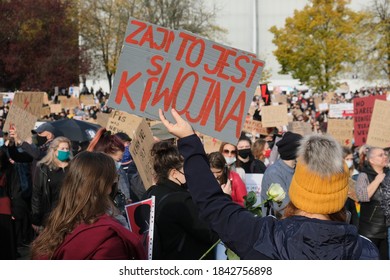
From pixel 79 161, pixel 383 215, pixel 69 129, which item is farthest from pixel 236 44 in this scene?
Answer: pixel 79 161

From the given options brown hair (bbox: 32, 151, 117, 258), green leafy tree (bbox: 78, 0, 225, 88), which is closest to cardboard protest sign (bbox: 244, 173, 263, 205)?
brown hair (bbox: 32, 151, 117, 258)

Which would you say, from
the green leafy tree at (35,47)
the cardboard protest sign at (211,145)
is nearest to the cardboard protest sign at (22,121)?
the cardboard protest sign at (211,145)

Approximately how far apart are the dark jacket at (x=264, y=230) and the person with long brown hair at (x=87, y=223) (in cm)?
47

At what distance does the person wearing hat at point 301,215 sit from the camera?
267 cm

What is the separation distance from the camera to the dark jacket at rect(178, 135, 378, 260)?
2.66 meters

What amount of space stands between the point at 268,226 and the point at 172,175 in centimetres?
200

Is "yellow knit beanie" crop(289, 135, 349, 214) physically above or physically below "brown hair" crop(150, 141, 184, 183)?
above

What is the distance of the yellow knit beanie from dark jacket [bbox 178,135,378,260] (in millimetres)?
67

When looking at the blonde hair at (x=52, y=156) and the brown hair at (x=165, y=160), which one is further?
the blonde hair at (x=52, y=156)

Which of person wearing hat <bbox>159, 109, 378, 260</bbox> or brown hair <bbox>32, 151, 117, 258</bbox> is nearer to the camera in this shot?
person wearing hat <bbox>159, 109, 378, 260</bbox>

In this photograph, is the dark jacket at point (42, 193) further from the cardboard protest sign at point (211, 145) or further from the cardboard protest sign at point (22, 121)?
the cardboard protest sign at point (211, 145)

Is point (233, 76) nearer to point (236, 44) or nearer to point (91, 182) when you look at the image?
point (91, 182)

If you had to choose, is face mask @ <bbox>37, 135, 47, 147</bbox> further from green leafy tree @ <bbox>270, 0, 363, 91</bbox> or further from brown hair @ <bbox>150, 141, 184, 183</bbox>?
green leafy tree @ <bbox>270, 0, 363, 91</bbox>

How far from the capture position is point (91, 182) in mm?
3414
